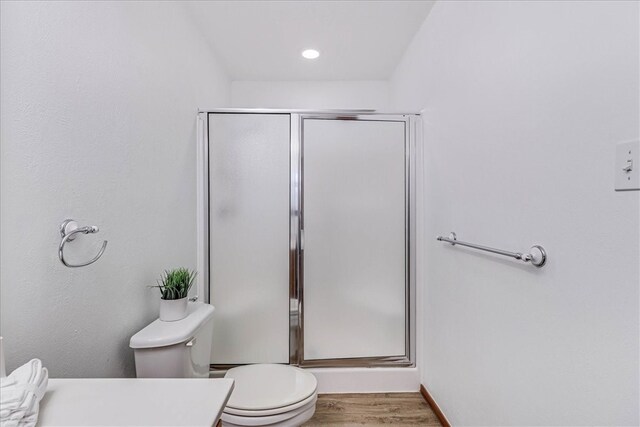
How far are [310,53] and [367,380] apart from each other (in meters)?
2.32

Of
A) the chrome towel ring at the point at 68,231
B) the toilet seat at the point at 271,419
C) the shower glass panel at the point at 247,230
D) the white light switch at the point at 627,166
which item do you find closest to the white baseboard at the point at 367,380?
the shower glass panel at the point at 247,230

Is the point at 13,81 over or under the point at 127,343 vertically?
over

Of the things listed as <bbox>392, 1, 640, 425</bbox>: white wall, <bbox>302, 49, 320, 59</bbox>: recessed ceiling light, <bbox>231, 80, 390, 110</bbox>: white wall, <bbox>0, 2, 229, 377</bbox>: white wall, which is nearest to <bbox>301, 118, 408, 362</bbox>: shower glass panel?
<bbox>392, 1, 640, 425</bbox>: white wall

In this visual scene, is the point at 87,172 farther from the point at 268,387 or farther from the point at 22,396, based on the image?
the point at 268,387

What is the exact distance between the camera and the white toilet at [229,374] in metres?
1.23

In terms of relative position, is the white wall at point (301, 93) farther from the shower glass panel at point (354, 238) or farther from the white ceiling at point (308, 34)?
the shower glass panel at point (354, 238)

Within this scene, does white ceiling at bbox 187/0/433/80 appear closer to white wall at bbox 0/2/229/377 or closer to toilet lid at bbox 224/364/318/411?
white wall at bbox 0/2/229/377

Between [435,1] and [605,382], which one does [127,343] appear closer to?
[605,382]

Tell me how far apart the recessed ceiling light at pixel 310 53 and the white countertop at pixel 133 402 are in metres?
2.33

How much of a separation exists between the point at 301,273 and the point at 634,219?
1663mm

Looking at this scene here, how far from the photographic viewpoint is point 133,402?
757 mm

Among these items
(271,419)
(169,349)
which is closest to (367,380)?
(271,419)

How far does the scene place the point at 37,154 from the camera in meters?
0.92

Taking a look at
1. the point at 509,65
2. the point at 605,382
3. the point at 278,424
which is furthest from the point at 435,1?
the point at 278,424
